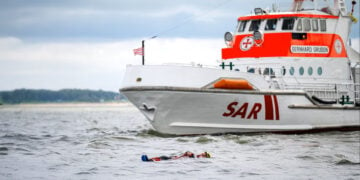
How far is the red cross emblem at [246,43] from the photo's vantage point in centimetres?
2041

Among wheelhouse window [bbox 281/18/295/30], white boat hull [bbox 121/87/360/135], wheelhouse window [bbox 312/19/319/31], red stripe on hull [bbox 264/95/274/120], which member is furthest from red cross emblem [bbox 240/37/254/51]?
red stripe on hull [bbox 264/95/274/120]

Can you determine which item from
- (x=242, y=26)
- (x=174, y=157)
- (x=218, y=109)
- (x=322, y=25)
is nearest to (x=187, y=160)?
(x=174, y=157)

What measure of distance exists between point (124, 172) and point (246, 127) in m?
7.77

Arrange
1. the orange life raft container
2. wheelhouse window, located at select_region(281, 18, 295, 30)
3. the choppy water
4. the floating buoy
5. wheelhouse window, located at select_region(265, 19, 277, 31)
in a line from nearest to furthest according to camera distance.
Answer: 1. the choppy water
2. the floating buoy
3. the orange life raft container
4. wheelhouse window, located at select_region(281, 18, 295, 30)
5. wheelhouse window, located at select_region(265, 19, 277, 31)

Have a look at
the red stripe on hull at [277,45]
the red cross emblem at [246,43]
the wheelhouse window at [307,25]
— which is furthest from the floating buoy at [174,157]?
the wheelhouse window at [307,25]

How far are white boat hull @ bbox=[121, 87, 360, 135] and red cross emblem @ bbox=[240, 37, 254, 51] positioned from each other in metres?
2.82

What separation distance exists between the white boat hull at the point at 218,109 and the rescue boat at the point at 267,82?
0.03 m

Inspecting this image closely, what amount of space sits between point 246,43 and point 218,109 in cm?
415

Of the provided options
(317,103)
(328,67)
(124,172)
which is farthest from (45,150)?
(328,67)

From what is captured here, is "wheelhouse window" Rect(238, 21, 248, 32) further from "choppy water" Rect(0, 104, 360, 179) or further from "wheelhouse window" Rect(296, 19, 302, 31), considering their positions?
"choppy water" Rect(0, 104, 360, 179)

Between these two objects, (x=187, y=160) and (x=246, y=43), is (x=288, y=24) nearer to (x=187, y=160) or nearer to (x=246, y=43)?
(x=246, y=43)

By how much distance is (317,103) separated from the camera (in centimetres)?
1938

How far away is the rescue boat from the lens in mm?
17016

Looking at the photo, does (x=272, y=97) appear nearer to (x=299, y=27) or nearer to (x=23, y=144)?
(x=299, y=27)
